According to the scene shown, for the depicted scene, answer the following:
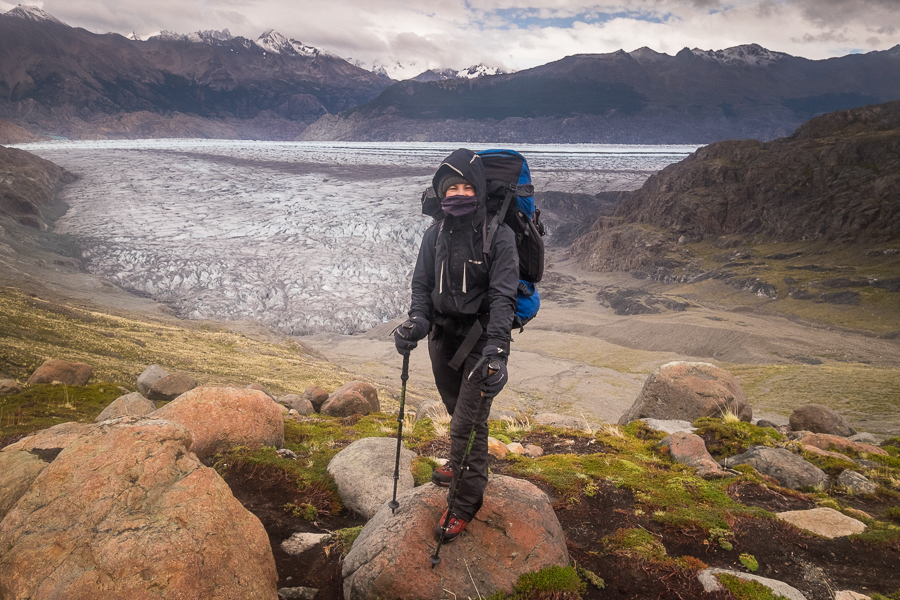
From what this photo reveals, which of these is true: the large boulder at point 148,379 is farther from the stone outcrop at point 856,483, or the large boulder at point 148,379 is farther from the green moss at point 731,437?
the stone outcrop at point 856,483

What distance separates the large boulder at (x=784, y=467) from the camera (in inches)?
303

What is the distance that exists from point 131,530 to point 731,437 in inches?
392

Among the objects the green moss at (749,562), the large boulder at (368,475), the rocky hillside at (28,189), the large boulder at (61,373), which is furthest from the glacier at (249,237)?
the green moss at (749,562)

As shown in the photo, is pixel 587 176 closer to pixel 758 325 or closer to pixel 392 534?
pixel 758 325

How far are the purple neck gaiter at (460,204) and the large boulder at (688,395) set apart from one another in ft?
33.2

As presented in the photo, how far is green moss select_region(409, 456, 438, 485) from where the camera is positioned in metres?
6.67

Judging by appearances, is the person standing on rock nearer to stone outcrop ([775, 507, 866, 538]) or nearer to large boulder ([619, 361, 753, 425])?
stone outcrop ([775, 507, 866, 538])

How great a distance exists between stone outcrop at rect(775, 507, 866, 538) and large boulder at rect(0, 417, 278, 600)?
5.71m

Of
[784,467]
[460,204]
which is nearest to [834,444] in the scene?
[784,467]

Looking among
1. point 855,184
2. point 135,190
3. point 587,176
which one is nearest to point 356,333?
point 135,190

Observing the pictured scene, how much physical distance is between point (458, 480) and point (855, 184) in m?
113

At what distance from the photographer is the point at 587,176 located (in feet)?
378

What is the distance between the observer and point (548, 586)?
166 inches

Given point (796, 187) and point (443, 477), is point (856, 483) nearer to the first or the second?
point (443, 477)
